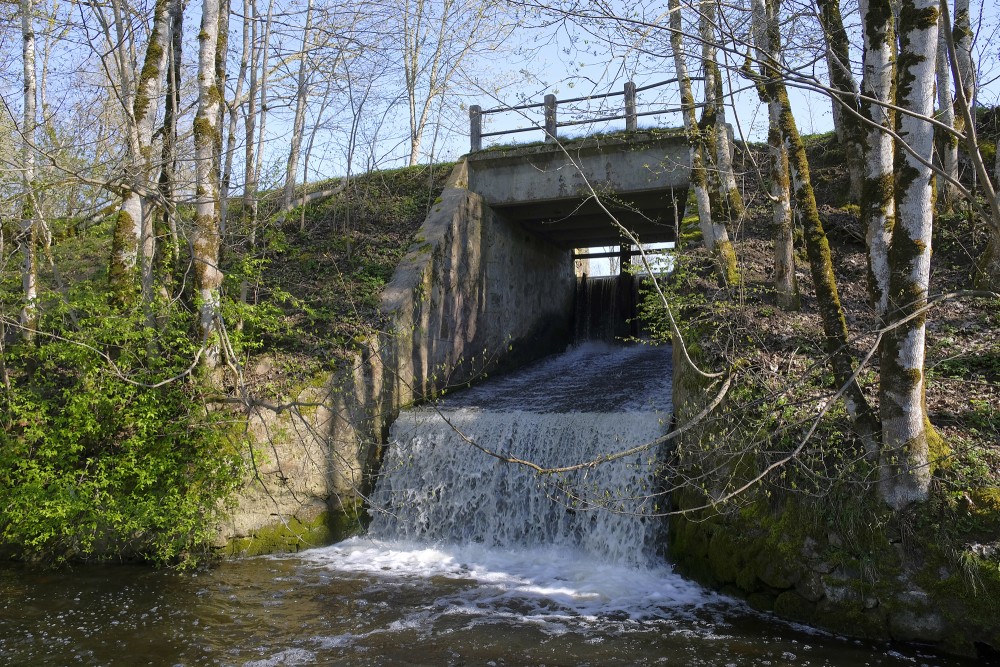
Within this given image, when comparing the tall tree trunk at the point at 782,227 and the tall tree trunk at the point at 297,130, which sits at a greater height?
the tall tree trunk at the point at 297,130

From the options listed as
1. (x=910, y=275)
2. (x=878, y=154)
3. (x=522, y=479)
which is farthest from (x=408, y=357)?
(x=910, y=275)

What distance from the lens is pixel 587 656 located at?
17.0ft

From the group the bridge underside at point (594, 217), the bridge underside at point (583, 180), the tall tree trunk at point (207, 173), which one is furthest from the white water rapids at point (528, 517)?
the bridge underside at point (594, 217)

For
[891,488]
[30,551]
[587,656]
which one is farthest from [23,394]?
[891,488]

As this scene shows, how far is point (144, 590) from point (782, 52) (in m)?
7.92

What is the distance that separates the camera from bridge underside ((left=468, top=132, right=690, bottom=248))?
12180mm

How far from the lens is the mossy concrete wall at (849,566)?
4953 millimetres

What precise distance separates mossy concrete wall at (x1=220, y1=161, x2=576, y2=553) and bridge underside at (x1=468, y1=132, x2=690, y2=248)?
46cm

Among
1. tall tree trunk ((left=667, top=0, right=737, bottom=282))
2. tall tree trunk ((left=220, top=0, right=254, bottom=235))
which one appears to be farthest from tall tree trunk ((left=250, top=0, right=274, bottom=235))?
tall tree trunk ((left=667, top=0, right=737, bottom=282))

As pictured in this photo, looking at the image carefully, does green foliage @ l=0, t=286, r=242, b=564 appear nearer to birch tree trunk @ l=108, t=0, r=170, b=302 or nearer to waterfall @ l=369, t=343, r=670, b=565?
birch tree trunk @ l=108, t=0, r=170, b=302

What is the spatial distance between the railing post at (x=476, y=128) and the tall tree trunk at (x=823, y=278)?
717 centimetres

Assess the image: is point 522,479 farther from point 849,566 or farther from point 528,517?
point 849,566

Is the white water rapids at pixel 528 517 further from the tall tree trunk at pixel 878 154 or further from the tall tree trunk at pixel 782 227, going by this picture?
the tall tree trunk at pixel 878 154

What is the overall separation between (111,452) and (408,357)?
409 centimetres
